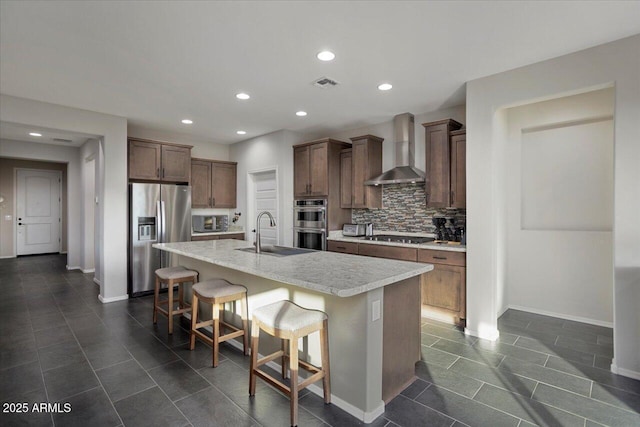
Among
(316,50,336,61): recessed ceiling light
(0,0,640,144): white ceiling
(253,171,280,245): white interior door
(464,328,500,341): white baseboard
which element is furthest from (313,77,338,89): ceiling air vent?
(464,328,500,341): white baseboard

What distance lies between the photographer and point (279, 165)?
5.60 metres

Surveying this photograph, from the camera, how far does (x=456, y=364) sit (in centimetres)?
272

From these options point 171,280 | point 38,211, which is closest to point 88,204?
point 38,211

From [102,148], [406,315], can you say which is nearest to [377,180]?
[406,315]

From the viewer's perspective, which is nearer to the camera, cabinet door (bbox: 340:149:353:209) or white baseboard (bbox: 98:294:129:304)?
white baseboard (bbox: 98:294:129:304)

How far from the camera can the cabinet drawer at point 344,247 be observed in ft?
15.0

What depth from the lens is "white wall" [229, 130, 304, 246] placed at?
18.1ft

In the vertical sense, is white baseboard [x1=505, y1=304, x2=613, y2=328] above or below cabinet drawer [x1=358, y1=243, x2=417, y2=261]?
below

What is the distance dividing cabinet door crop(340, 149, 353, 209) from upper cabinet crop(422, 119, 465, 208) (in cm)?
133

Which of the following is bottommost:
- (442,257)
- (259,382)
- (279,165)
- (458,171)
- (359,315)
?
(259,382)

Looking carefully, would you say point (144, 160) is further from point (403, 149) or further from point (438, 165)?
point (438, 165)

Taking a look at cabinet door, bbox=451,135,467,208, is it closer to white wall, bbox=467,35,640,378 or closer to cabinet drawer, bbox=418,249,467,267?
white wall, bbox=467,35,640,378

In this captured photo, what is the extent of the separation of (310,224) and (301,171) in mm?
922

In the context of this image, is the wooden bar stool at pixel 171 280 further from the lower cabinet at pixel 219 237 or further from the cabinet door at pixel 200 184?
the cabinet door at pixel 200 184
